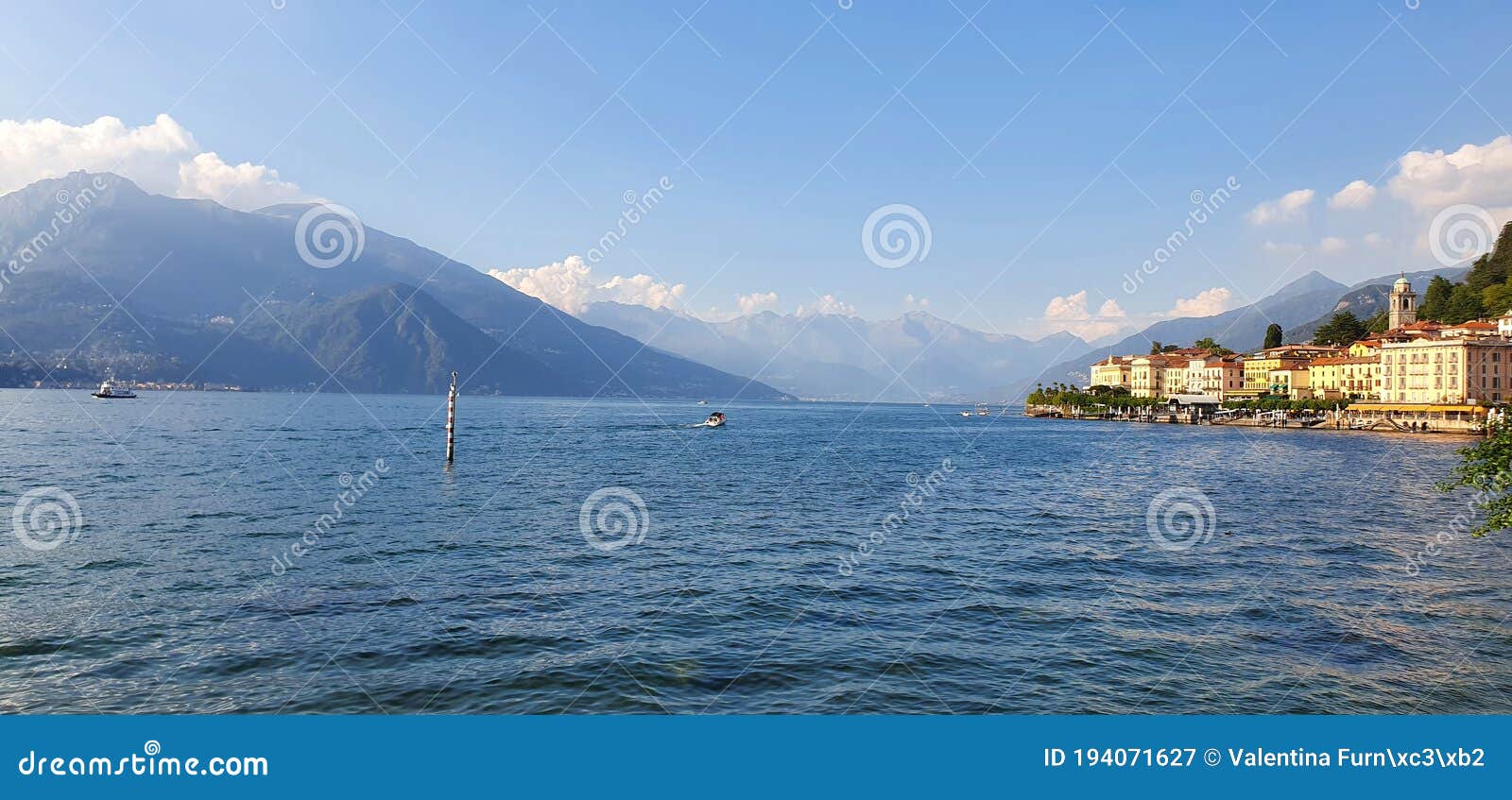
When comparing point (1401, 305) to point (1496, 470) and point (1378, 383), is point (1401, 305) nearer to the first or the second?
point (1378, 383)

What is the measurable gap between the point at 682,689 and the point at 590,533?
53.8 ft

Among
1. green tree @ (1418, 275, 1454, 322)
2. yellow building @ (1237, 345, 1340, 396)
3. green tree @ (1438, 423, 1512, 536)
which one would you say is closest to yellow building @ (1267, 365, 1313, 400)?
A: yellow building @ (1237, 345, 1340, 396)

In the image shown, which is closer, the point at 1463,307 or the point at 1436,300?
the point at 1463,307

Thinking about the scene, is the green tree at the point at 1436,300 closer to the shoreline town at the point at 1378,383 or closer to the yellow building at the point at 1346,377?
the shoreline town at the point at 1378,383

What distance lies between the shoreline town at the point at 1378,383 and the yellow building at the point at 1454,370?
14 cm

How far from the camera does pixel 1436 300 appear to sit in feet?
590

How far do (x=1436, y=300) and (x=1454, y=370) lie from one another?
212 feet

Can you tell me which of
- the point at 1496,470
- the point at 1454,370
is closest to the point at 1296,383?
the point at 1454,370

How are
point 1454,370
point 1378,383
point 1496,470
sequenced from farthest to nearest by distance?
point 1378,383 < point 1454,370 < point 1496,470

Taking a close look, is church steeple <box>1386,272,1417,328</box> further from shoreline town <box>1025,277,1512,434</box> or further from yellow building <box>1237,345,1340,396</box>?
yellow building <box>1237,345,1340,396</box>

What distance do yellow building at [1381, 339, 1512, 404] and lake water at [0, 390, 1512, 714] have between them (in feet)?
377

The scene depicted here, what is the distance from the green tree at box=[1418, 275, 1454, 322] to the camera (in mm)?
176087

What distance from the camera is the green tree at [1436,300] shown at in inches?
6933

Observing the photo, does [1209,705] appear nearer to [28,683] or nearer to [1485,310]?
[28,683]
